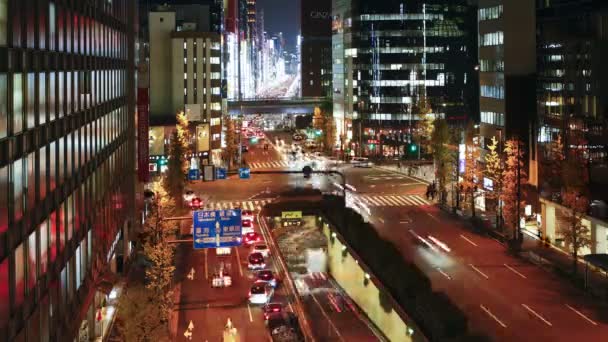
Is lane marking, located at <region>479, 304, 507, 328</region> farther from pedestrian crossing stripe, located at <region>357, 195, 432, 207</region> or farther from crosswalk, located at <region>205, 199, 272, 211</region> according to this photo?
crosswalk, located at <region>205, 199, 272, 211</region>

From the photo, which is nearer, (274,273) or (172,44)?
(274,273)

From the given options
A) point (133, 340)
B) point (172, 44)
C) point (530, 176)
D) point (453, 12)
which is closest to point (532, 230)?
point (530, 176)

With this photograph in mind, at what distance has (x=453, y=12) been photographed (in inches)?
4469

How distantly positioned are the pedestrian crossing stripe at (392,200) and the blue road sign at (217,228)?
32090mm

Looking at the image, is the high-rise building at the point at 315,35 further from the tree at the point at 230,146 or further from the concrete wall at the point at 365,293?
the concrete wall at the point at 365,293

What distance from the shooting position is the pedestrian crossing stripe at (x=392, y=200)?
63.1m

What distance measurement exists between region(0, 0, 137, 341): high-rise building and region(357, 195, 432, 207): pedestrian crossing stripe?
31.3m

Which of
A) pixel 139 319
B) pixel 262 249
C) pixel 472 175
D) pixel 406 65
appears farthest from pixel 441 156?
pixel 406 65

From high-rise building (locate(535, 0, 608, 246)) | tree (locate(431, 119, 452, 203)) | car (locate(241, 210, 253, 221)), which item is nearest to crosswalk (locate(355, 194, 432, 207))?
tree (locate(431, 119, 452, 203))

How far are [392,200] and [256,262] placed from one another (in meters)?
26.0

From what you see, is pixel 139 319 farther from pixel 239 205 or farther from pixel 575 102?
pixel 239 205

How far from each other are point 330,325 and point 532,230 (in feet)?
71.2

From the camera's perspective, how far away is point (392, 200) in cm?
6544

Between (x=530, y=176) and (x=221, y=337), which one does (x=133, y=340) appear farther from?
(x=530, y=176)
